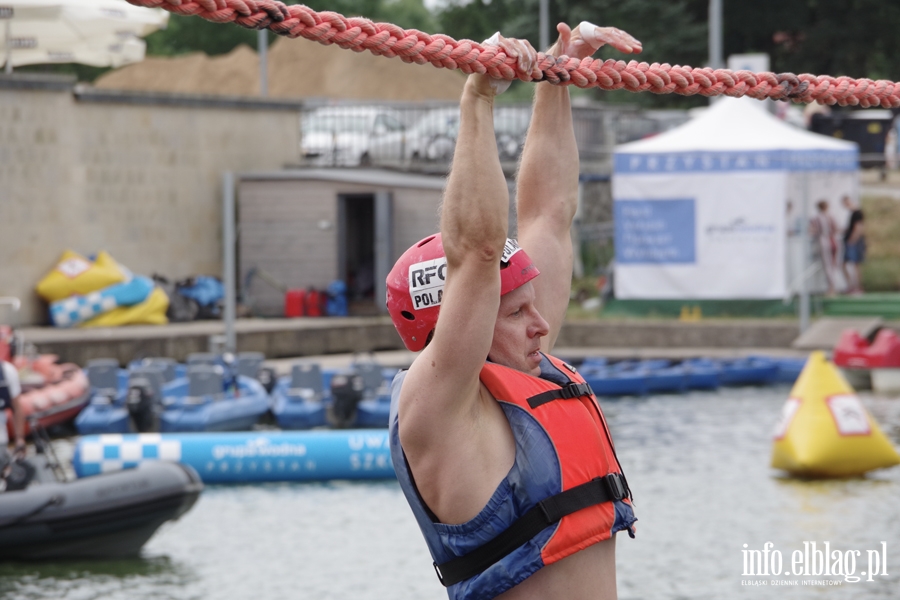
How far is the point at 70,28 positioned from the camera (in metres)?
14.8

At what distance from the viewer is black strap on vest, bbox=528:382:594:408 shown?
2934 millimetres

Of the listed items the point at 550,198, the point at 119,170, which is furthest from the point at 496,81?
the point at 119,170

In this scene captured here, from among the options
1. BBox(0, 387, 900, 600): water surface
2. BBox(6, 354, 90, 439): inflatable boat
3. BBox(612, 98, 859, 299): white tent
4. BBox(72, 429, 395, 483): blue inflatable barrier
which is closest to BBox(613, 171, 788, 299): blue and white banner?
BBox(612, 98, 859, 299): white tent

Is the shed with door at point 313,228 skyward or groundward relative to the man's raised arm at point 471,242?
groundward

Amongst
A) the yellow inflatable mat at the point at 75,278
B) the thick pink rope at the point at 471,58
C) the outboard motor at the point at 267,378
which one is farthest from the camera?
the yellow inflatable mat at the point at 75,278

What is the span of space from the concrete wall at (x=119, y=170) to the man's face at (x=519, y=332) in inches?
771

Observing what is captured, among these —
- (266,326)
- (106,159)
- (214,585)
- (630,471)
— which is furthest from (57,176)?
(214,585)

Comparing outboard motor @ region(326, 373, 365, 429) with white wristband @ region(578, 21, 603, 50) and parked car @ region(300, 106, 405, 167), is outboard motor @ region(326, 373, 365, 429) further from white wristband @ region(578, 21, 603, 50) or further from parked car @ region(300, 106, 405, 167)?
parked car @ region(300, 106, 405, 167)

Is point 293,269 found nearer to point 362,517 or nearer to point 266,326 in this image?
point 266,326

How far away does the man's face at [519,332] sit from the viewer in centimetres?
297

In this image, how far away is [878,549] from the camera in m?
9.49

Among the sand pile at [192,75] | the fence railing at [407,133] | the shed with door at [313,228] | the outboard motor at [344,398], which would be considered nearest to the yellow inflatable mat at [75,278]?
the shed with door at [313,228]

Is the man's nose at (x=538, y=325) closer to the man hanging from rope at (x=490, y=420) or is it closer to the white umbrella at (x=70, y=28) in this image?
the man hanging from rope at (x=490, y=420)

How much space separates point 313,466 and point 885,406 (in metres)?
7.62
